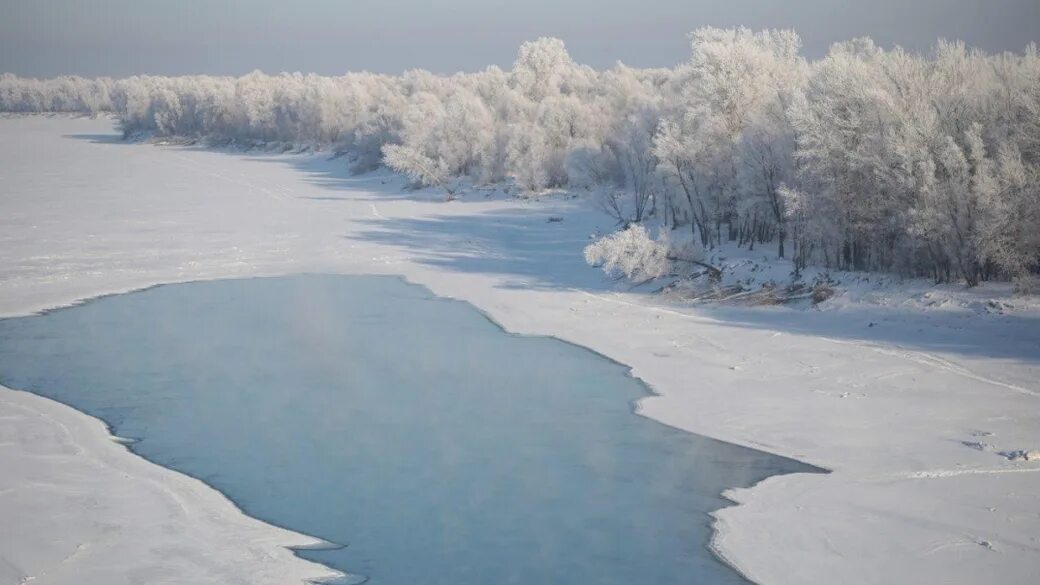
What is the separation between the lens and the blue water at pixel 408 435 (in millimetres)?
9227

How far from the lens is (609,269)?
70.5 ft

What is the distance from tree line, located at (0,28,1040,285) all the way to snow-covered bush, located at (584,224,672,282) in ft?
4.71

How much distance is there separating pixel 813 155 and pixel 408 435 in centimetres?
1123

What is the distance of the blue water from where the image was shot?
363 inches

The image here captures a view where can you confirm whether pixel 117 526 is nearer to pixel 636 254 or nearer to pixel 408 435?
pixel 408 435

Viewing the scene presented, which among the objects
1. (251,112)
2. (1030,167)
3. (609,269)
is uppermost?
(251,112)

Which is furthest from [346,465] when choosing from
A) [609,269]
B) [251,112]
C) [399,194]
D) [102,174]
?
[251,112]

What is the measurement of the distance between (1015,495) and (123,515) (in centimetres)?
866

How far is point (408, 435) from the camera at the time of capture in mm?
12516

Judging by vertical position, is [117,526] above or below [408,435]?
below

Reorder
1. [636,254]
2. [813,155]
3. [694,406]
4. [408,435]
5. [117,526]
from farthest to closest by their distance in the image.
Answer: [636,254]
[813,155]
[694,406]
[408,435]
[117,526]

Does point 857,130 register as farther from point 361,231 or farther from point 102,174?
point 102,174

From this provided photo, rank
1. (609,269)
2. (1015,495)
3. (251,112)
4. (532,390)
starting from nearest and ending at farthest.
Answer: (1015,495)
(532,390)
(609,269)
(251,112)

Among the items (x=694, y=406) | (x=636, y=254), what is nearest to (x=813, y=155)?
(x=636, y=254)
